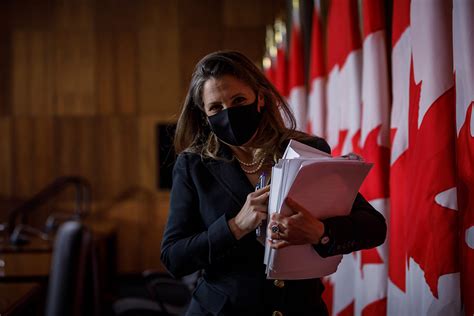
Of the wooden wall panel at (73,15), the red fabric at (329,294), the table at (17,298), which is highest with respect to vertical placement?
the wooden wall panel at (73,15)

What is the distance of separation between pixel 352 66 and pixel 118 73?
4.96 m

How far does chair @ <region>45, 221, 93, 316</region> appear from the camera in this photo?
3.42 ft

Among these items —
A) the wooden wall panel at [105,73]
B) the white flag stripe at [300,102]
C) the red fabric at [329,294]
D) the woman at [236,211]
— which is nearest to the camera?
the woman at [236,211]

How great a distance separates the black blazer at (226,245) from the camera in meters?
1.18

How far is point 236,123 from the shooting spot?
1297mm

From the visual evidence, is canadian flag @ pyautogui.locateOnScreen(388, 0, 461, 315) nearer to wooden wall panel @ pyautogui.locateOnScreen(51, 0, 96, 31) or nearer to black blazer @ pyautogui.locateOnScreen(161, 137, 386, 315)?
black blazer @ pyautogui.locateOnScreen(161, 137, 386, 315)

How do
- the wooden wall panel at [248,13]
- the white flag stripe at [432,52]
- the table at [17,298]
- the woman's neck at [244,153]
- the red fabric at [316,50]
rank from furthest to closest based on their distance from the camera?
the wooden wall panel at [248,13] < the red fabric at [316,50] < the table at [17,298] < the white flag stripe at [432,52] < the woman's neck at [244,153]

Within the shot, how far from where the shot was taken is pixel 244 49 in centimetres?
680

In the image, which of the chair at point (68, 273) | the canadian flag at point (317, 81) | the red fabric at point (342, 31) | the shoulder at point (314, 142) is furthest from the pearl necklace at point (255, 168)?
the canadian flag at point (317, 81)

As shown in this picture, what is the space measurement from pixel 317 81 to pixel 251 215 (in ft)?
6.98

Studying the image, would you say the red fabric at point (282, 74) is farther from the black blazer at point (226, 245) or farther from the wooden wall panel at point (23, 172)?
the wooden wall panel at point (23, 172)

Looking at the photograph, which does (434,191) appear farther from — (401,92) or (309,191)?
(309,191)

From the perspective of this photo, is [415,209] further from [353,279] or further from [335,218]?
[353,279]

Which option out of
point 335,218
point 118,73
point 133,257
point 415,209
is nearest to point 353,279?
point 415,209
